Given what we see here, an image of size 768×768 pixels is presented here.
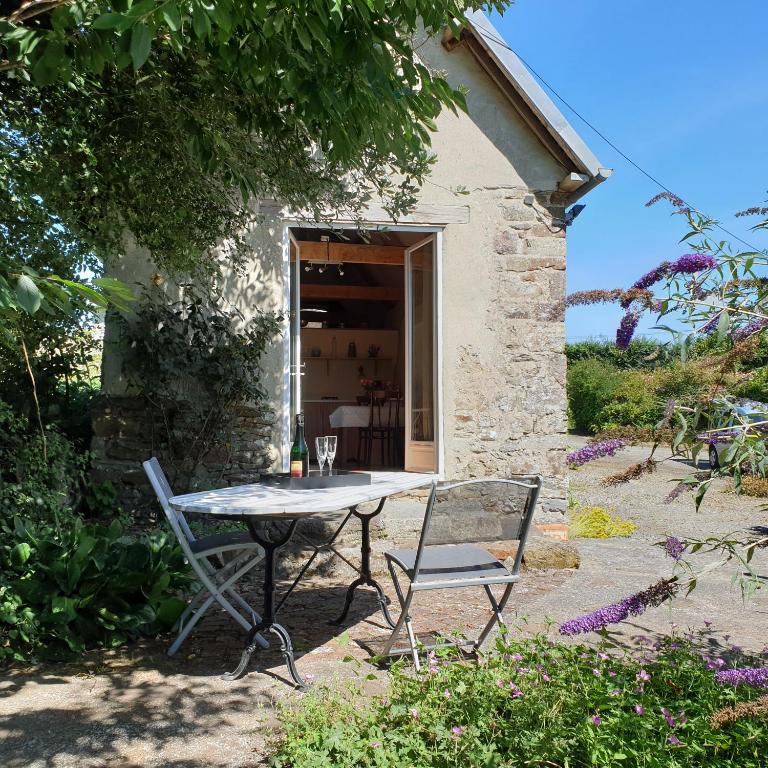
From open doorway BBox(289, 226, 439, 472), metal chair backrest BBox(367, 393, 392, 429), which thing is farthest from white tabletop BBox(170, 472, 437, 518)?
metal chair backrest BBox(367, 393, 392, 429)

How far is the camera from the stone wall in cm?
599

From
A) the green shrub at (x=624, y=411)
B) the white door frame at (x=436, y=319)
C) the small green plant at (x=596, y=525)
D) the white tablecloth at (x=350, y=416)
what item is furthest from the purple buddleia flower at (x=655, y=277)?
the green shrub at (x=624, y=411)

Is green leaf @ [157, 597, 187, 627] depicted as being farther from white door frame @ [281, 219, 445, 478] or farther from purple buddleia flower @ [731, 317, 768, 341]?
purple buddleia flower @ [731, 317, 768, 341]

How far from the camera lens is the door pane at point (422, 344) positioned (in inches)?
262

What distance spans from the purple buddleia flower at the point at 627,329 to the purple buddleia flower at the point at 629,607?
71 cm

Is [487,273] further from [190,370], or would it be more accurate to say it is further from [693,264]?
[693,264]

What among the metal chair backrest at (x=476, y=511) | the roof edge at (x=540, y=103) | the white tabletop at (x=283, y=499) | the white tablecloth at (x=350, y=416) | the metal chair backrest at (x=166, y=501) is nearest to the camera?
the white tabletop at (x=283, y=499)

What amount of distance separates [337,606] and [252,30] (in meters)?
3.40

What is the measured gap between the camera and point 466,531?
10.9 ft

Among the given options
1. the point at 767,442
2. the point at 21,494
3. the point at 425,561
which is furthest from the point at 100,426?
the point at 767,442

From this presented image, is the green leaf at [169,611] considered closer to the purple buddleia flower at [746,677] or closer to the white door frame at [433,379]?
the purple buddleia flower at [746,677]

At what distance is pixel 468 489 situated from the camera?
3266 millimetres

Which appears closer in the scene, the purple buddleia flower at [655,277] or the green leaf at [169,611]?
the purple buddleia flower at [655,277]

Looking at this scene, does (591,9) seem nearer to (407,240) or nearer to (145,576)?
(407,240)
